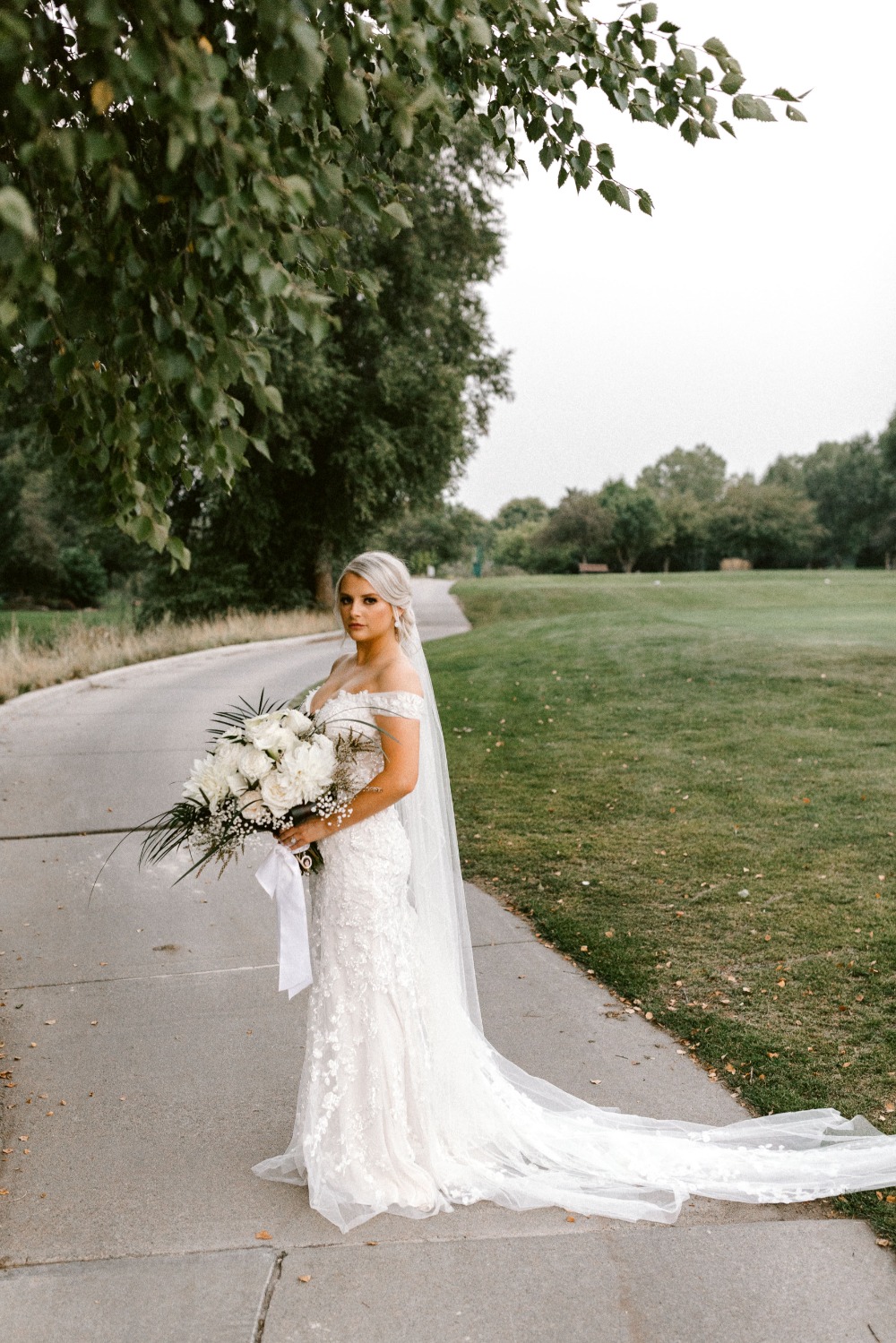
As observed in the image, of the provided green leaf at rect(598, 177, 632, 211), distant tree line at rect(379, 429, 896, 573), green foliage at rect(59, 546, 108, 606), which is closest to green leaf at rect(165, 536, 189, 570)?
green leaf at rect(598, 177, 632, 211)

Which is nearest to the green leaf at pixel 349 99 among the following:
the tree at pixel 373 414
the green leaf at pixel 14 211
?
the green leaf at pixel 14 211

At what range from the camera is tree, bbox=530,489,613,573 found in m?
75.6

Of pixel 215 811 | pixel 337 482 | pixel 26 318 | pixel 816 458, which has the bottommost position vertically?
pixel 215 811

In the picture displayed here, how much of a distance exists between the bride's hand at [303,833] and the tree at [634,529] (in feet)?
237

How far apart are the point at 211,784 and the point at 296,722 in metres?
0.35

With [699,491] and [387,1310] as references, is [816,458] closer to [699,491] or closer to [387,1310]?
[699,491]

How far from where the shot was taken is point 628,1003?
533 centimetres

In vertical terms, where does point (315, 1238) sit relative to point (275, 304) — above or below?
below

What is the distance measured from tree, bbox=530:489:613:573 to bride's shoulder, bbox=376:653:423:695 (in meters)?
72.9

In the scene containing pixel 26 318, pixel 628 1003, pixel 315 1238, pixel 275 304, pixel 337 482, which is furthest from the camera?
pixel 337 482

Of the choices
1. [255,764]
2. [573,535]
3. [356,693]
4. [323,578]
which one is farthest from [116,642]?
[573,535]

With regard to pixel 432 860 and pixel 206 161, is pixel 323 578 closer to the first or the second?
pixel 432 860

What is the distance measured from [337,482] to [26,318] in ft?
84.8

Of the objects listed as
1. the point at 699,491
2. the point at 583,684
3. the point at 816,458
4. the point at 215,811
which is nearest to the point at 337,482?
the point at 583,684
